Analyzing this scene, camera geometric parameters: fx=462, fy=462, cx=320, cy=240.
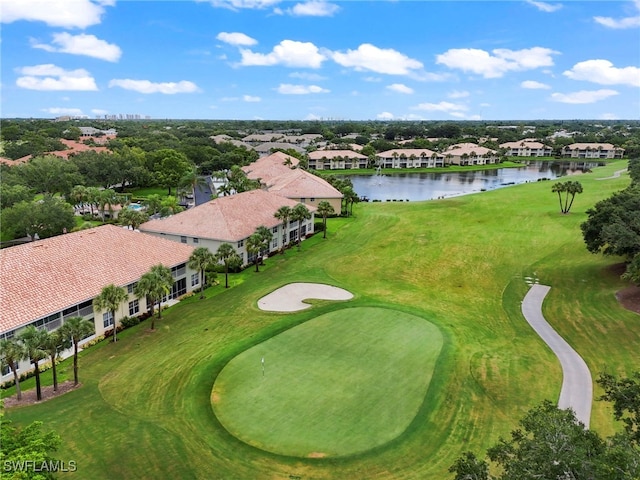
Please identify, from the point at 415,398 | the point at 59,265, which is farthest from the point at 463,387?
the point at 59,265

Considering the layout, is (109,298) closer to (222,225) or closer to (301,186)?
(222,225)

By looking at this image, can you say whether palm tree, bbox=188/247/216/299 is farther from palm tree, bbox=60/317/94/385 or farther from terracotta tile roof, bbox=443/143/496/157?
terracotta tile roof, bbox=443/143/496/157

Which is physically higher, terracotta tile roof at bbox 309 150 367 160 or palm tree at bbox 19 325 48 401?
terracotta tile roof at bbox 309 150 367 160

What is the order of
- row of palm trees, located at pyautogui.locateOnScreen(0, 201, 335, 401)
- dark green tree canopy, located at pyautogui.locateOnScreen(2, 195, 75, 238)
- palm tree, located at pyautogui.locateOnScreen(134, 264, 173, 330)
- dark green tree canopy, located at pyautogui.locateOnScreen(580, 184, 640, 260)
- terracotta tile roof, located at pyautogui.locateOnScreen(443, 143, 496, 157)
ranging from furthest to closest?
1. terracotta tile roof, located at pyautogui.locateOnScreen(443, 143, 496, 157)
2. dark green tree canopy, located at pyautogui.locateOnScreen(2, 195, 75, 238)
3. dark green tree canopy, located at pyautogui.locateOnScreen(580, 184, 640, 260)
4. palm tree, located at pyautogui.locateOnScreen(134, 264, 173, 330)
5. row of palm trees, located at pyautogui.locateOnScreen(0, 201, 335, 401)

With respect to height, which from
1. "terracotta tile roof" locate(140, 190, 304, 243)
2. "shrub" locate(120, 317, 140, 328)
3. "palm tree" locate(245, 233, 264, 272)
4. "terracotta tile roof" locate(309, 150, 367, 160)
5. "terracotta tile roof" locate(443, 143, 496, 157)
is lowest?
"shrub" locate(120, 317, 140, 328)

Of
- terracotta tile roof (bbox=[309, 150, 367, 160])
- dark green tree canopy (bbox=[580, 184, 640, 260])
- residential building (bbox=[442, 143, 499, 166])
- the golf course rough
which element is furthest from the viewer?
residential building (bbox=[442, 143, 499, 166])

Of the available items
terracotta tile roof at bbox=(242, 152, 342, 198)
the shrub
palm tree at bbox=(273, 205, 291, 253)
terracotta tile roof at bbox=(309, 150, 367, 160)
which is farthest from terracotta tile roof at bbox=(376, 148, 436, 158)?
the shrub

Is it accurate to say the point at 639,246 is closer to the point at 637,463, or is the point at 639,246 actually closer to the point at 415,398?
the point at 415,398
